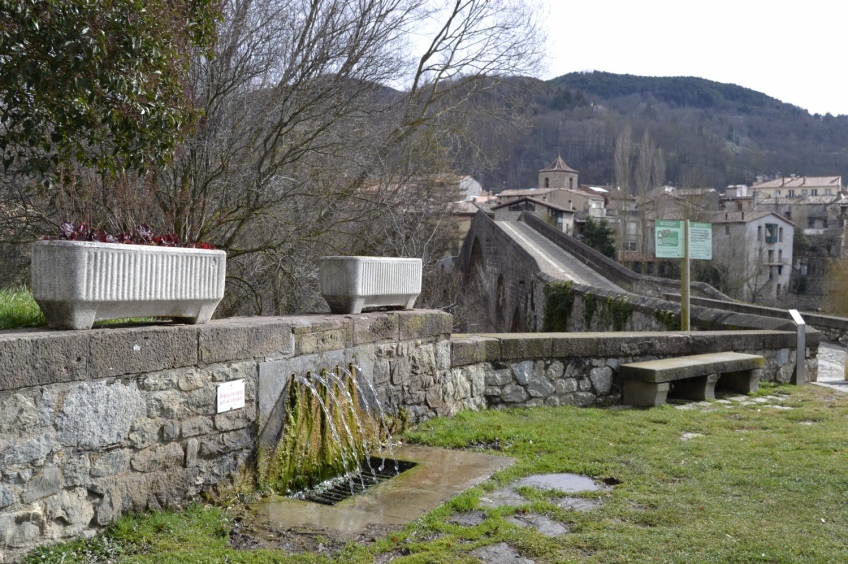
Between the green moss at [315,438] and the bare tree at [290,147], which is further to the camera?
the bare tree at [290,147]

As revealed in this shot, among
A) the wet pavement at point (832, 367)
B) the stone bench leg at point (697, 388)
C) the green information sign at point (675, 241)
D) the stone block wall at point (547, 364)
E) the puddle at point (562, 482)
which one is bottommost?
the puddle at point (562, 482)

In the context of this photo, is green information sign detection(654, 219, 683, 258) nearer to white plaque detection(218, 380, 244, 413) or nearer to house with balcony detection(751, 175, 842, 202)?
white plaque detection(218, 380, 244, 413)

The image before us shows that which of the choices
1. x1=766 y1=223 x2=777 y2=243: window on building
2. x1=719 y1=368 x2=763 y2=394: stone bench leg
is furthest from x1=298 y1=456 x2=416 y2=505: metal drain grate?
x1=766 y1=223 x2=777 y2=243: window on building

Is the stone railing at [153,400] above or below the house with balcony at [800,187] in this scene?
below

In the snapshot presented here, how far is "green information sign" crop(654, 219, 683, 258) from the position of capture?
9.66 m

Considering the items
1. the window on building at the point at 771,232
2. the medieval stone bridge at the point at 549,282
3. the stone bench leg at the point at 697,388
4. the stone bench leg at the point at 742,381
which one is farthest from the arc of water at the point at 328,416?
the window on building at the point at 771,232

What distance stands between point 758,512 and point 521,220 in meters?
35.2

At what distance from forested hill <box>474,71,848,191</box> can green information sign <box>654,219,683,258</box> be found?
63.6 meters

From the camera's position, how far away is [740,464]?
5.11 metres

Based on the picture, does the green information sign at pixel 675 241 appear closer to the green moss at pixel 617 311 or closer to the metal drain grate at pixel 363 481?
the green moss at pixel 617 311

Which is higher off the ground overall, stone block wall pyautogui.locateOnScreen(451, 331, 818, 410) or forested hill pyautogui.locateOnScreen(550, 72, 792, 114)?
forested hill pyautogui.locateOnScreen(550, 72, 792, 114)

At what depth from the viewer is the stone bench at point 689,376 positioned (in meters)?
7.20

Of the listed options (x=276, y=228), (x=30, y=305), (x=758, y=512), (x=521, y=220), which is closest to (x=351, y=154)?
(x=276, y=228)

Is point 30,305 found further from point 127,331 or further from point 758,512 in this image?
point 758,512
